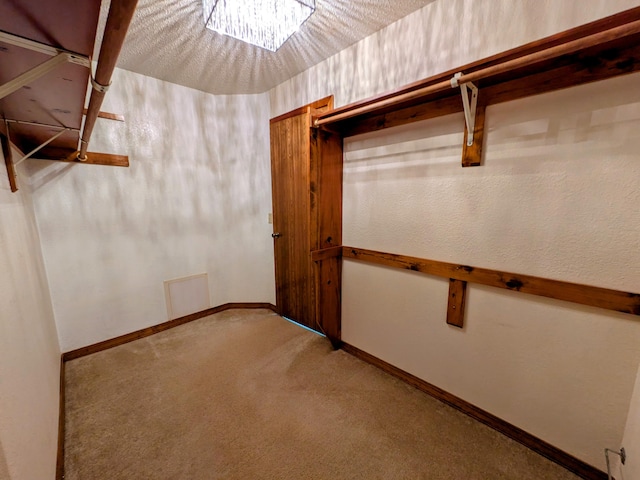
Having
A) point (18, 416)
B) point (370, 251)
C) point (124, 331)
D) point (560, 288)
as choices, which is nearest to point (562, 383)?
point (560, 288)

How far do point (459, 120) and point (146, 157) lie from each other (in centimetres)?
265

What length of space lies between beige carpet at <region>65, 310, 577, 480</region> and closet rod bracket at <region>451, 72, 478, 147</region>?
5.56 ft

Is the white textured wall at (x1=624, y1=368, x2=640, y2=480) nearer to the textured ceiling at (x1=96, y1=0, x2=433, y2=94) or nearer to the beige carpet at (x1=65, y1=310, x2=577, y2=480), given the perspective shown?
the beige carpet at (x1=65, y1=310, x2=577, y2=480)

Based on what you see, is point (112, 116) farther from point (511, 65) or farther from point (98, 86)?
point (511, 65)

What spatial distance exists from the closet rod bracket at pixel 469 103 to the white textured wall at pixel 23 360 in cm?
211

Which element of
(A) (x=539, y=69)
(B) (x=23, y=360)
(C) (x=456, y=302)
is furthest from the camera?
(C) (x=456, y=302)

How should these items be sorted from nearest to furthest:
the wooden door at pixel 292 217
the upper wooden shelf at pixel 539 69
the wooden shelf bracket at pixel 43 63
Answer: the wooden shelf bracket at pixel 43 63 < the upper wooden shelf at pixel 539 69 < the wooden door at pixel 292 217

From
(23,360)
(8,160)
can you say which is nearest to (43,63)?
(8,160)

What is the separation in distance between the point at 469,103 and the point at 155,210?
9.02ft

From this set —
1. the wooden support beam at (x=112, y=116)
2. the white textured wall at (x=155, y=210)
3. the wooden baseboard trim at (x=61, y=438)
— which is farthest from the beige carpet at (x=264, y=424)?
the wooden support beam at (x=112, y=116)

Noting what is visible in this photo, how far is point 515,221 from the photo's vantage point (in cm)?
140

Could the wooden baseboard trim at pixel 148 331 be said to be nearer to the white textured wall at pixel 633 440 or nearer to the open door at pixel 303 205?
the open door at pixel 303 205

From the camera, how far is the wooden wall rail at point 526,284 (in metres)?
1.16

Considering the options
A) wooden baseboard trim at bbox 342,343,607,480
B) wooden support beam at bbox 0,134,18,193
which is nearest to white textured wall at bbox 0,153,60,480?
wooden support beam at bbox 0,134,18,193
